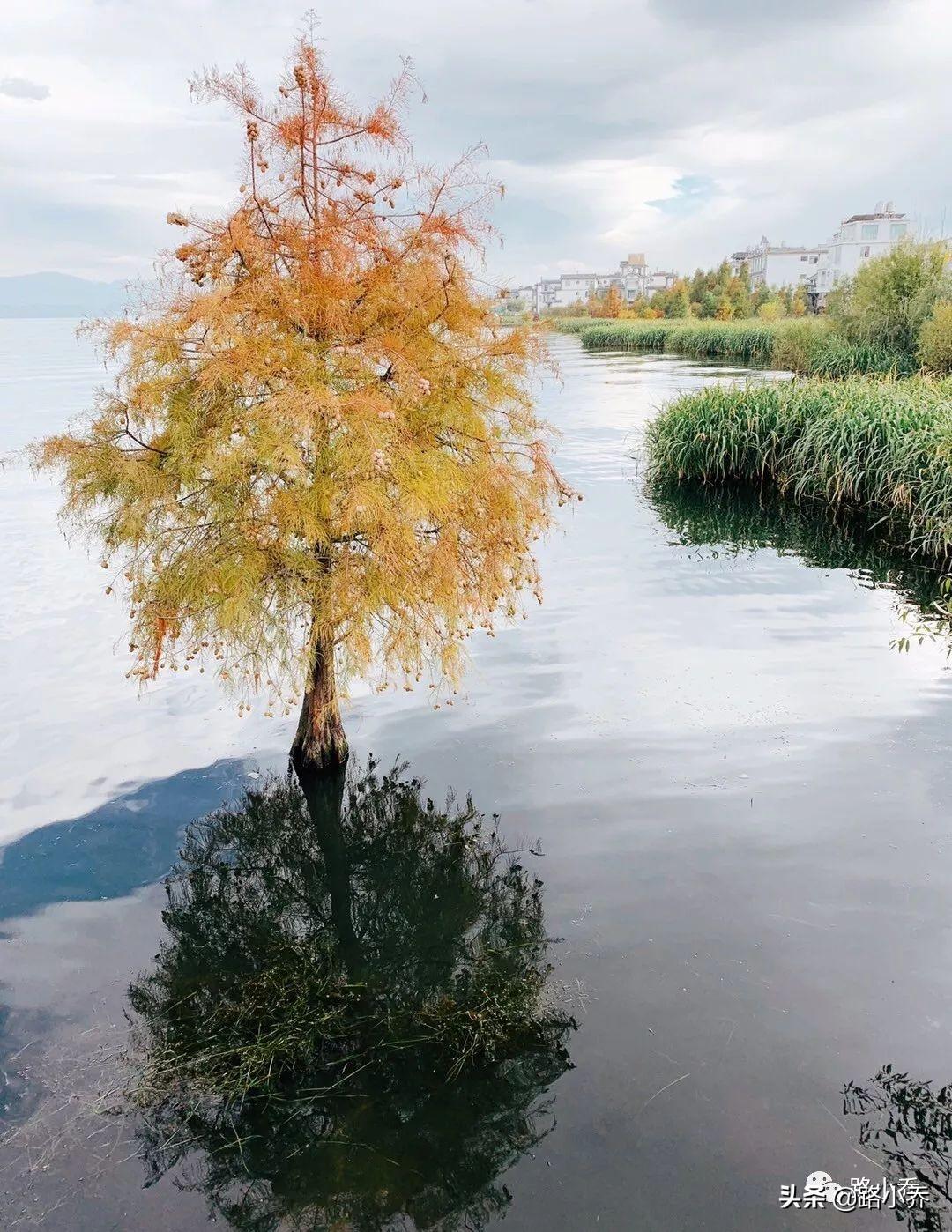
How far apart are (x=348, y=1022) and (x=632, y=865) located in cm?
299

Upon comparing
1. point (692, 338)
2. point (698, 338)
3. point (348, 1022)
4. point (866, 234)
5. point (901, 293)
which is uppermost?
point (866, 234)

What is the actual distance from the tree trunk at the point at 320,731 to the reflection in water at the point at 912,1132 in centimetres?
582

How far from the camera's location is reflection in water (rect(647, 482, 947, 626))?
1537 centimetres

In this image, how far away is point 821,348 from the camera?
123ft

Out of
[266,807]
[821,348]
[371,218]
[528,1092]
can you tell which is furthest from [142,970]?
[821,348]

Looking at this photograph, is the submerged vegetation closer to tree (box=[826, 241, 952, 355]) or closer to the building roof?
tree (box=[826, 241, 952, 355])

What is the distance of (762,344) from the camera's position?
5109cm

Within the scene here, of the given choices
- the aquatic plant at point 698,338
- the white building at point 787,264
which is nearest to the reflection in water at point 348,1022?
the aquatic plant at point 698,338

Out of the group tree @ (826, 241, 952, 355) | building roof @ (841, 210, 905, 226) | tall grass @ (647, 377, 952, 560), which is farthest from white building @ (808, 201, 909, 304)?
tall grass @ (647, 377, 952, 560)

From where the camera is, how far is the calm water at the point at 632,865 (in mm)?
4852

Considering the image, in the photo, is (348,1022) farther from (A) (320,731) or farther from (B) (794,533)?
(B) (794,533)

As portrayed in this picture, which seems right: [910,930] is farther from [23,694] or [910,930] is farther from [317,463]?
[23,694]

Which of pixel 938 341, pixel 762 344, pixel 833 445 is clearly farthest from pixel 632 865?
pixel 762 344

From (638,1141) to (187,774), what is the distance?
6.38 metres
